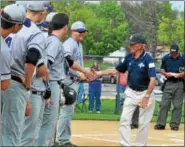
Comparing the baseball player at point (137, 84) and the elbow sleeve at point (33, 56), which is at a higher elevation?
the elbow sleeve at point (33, 56)

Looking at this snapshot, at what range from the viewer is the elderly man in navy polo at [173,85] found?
509 inches

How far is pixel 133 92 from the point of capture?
30.7ft

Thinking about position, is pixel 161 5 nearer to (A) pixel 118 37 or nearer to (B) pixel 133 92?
(A) pixel 118 37

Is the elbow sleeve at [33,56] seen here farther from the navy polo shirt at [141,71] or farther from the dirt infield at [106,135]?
the dirt infield at [106,135]

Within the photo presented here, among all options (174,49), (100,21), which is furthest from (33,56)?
(100,21)

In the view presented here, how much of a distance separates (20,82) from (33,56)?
0.31 meters

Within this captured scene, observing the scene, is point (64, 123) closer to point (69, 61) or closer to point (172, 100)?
point (69, 61)

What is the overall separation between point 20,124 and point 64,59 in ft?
6.47

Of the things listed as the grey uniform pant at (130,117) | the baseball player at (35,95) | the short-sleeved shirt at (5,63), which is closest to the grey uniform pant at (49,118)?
the baseball player at (35,95)

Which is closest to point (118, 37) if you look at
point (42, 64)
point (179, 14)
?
point (179, 14)

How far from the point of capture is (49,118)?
7801 mm

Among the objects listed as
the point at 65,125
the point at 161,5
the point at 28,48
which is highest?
the point at 161,5

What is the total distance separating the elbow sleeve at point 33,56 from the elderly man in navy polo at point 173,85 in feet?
22.6

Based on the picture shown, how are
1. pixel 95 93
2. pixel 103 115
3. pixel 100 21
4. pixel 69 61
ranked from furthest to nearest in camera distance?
pixel 95 93 < pixel 100 21 < pixel 103 115 < pixel 69 61
